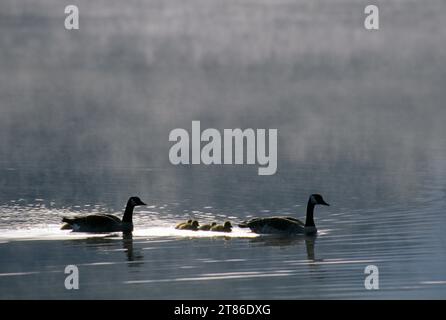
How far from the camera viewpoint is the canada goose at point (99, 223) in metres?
24.3

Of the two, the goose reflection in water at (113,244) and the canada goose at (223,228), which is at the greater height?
the canada goose at (223,228)

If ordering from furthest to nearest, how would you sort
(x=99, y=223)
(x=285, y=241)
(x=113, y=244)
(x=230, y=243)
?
(x=99, y=223)
(x=285, y=241)
(x=113, y=244)
(x=230, y=243)

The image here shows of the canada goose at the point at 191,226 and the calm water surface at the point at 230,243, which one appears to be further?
the canada goose at the point at 191,226

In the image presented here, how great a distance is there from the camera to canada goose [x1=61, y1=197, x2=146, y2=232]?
24344 millimetres

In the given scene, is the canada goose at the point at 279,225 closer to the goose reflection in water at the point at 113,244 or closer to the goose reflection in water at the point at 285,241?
the goose reflection in water at the point at 285,241

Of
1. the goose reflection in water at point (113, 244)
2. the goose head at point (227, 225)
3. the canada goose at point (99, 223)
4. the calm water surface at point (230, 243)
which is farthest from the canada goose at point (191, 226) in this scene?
the canada goose at point (99, 223)

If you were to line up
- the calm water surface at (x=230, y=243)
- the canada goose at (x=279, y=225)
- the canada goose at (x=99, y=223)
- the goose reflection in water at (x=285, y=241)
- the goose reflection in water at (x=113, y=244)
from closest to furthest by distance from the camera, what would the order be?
the calm water surface at (x=230, y=243) → the goose reflection in water at (x=113, y=244) → the goose reflection in water at (x=285, y=241) → the canada goose at (x=279, y=225) → the canada goose at (x=99, y=223)

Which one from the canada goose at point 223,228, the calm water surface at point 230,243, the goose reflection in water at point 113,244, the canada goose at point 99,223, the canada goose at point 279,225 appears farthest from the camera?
the canada goose at point 99,223

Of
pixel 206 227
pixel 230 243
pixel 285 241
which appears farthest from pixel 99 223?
pixel 285 241

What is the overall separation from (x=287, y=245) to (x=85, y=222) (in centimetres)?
393

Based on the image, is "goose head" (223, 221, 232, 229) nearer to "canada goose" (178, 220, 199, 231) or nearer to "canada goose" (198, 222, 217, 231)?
"canada goose" (198, 222, 217, 231)

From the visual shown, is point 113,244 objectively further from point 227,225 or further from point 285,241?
point 285,241

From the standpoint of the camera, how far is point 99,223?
24.5 m

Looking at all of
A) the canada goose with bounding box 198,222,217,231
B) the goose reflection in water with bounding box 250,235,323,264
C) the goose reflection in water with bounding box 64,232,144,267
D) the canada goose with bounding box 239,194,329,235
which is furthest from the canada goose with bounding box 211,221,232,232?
the goose reflection in water with bounding box 64,232,144,267
